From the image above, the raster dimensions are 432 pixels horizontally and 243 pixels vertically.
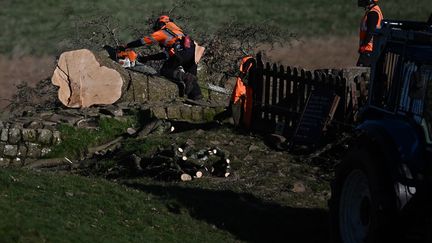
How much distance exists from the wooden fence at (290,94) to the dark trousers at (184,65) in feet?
7.83

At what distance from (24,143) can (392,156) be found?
8369 millimetres

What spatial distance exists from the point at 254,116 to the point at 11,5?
90.0 feet

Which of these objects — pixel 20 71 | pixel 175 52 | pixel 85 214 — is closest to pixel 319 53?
pixel 20 71

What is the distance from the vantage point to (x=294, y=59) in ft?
108

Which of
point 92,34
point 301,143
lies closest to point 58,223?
point 301,143

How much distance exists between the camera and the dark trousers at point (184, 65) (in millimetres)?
18172

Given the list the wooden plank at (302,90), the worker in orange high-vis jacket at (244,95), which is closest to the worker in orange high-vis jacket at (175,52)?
the worker in orange high-vis jacket at (244,95)

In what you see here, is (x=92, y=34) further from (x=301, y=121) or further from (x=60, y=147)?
(x=301, y=121)

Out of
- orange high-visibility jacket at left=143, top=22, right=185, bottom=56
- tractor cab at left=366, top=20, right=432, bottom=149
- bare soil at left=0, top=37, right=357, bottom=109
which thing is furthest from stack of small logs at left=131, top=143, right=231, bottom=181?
bare soil at left=0, top=37, right=357, bottom=109

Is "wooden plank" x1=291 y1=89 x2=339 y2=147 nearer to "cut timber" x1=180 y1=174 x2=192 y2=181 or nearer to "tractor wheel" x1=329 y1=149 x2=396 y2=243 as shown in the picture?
"cut timber" x1=180 y1=174 x2=192 y2=181

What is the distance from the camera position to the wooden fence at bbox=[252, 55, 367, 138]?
1387 cm

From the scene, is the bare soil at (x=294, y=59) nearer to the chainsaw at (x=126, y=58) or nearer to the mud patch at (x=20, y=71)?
the mud patch at (x=20, y=71)

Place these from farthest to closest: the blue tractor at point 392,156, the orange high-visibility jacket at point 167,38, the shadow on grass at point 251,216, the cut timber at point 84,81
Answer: the orange high-visibility jacket at point 167,38, the cut timber at point 84,81, the shadow on grass at point 251,216, the blue tractor at point 392,156

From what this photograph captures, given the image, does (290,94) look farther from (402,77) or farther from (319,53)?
(319,53)
